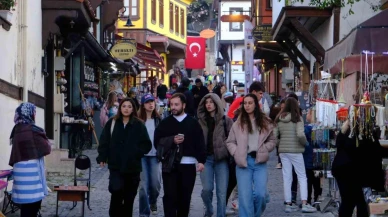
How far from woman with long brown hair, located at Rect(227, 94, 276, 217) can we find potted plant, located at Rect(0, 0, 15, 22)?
11.3 feet

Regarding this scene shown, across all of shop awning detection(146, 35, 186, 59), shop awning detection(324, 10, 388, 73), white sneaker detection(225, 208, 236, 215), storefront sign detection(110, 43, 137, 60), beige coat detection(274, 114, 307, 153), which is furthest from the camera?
shop awning detection(146, 35, 186, 59)

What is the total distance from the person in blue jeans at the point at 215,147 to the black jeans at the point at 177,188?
35.2 inches

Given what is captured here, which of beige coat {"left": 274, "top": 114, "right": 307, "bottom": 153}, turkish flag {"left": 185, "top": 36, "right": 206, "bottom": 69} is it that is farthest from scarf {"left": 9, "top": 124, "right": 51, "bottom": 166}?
turkish flag {"left": 185, "top": 36, "right": 206, "bottom": 69}

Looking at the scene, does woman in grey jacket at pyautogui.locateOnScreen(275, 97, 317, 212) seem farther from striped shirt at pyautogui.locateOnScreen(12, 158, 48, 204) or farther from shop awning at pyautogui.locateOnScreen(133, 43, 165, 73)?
shop awning at pyautogui.locateOnScreen(133, 43, 165, 73)

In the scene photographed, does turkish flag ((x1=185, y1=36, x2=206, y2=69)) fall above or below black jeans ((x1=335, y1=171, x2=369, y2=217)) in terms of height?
above

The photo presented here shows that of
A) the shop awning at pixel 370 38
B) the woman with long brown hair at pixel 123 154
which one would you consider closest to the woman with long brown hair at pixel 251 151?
the woman with long brown hair at pixel 123 154

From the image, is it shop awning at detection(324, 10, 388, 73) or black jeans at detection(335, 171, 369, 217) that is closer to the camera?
black jeans at detection(335, 171, 369, 217)

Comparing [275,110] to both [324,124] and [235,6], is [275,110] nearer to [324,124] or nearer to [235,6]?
[324,124]

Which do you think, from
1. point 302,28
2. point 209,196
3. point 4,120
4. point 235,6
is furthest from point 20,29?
point 235,6

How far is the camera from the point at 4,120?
44.3ft

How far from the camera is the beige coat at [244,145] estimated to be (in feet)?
38.4

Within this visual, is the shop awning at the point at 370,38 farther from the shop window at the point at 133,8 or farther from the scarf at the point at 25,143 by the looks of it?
the shop window at the point at 133,8

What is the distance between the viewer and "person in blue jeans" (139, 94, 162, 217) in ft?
42.5

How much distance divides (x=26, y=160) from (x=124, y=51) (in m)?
17.9
